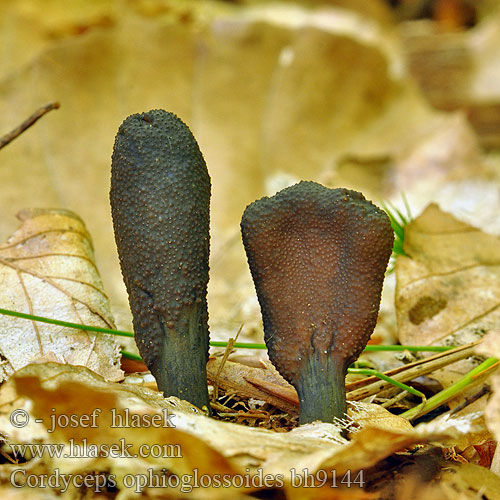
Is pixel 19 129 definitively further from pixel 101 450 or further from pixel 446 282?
pixel 446 282

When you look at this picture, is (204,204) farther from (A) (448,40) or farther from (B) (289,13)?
(A) (448,40)

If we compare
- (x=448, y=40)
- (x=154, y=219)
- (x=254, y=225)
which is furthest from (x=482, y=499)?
(x=448, y=40)

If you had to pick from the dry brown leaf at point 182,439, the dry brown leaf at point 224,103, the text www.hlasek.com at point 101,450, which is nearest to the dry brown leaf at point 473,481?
the dry brown leaf at point 182,439

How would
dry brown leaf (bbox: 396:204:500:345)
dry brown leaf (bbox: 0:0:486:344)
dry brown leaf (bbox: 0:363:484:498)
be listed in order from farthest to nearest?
1. dry brown leaf (bbox: 0:0:486:344)
2. dry brown leaf (bbox: 396:204:500:345)
3. dry brown leaf (bbox: 0:363:484:498)

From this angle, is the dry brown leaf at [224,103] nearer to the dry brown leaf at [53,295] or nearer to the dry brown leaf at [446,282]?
the dry brown leaf at [446,282]

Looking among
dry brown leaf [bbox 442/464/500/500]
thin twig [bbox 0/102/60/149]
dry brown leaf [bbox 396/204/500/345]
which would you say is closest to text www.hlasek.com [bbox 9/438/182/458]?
dry brown leaf [bbox 442/464/500/500]

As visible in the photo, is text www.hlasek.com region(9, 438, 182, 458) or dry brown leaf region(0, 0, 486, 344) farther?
dry brown leaf region(0, 0, 486, 344)

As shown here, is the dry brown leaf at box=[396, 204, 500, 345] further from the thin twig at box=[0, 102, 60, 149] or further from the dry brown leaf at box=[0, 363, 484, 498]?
the thin twig at box=[0, 102, 60, 149]
